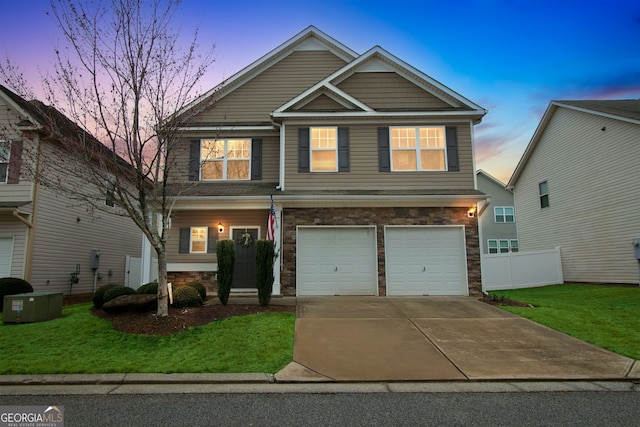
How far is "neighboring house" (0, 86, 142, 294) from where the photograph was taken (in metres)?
12.1

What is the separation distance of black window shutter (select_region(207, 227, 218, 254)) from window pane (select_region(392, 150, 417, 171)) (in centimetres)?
657

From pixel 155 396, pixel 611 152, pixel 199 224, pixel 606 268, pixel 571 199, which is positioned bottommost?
pixel 155 396

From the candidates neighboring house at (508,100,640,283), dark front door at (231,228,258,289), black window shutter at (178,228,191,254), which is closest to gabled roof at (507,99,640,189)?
neighboring house at (508,100,640,283)

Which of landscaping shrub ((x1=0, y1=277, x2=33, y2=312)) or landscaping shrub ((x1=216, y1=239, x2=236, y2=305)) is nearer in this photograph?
landscaping shrub ((x1=216, y1=239, x2=236, y2=305))

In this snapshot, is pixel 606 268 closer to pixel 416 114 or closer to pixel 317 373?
pixel 416 114

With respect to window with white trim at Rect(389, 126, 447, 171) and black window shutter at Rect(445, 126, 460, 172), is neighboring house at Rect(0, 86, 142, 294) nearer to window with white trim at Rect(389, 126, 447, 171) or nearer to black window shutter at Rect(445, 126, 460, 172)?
window with white trim at Rect(389, 126, 447, 171)

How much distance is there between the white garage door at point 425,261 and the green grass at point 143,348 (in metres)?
5.03

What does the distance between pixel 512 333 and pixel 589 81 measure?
65.6ft

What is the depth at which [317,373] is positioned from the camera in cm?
554

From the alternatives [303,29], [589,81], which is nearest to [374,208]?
[303,29]

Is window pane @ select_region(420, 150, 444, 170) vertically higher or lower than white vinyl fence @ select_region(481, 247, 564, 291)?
higher

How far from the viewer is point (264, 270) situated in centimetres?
957

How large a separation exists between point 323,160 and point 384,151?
82.6 inches

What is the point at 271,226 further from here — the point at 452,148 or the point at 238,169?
the point at 452,148
